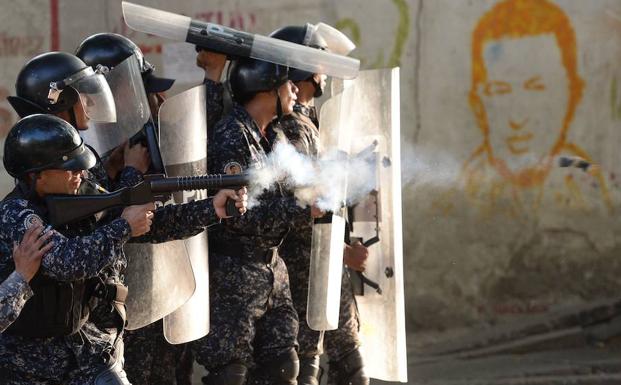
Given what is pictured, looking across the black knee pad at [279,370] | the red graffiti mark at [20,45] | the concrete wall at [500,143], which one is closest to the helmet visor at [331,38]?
the black knee pad at [279,370]

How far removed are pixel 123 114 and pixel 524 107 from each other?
10.4 feet

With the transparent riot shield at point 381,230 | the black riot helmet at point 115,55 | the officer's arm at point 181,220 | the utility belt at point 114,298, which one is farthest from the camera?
the transparent riot shield at point 381,230

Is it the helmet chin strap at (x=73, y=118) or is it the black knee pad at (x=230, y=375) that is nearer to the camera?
the helmet chin strap at (x=73, y=118)

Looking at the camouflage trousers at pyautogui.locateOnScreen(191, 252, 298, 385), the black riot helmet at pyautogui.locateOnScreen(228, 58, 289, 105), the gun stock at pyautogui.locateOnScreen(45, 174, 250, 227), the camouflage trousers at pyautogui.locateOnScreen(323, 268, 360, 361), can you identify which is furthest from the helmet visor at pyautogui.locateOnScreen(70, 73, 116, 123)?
the camouflage trousers at pyautogui.locateOnScreen(323, 268, 360, 361)

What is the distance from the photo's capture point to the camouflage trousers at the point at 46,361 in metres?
3.70

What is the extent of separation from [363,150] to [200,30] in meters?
1.01

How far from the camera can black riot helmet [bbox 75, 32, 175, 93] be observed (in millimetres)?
4988

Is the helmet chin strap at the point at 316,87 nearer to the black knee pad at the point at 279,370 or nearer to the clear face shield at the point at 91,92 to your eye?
the clear face shield at the point at 91,92

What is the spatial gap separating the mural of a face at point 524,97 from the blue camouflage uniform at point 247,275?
8.82ft

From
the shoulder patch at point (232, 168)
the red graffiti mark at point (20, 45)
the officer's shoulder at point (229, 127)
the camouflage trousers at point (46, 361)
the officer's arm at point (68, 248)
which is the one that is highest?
the red graffiti mark at point (20, 45)

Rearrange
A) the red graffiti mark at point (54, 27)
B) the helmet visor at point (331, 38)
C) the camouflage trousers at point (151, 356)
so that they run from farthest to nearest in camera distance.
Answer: the red graffiti mark at point (54, 27), the helmet visor at point (331, 38), the camouflage trousers at point (151, 356)

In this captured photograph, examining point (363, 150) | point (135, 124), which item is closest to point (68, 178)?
point (135, 124)

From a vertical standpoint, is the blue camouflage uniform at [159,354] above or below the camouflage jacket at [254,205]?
below

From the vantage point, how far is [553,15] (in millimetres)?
7066
